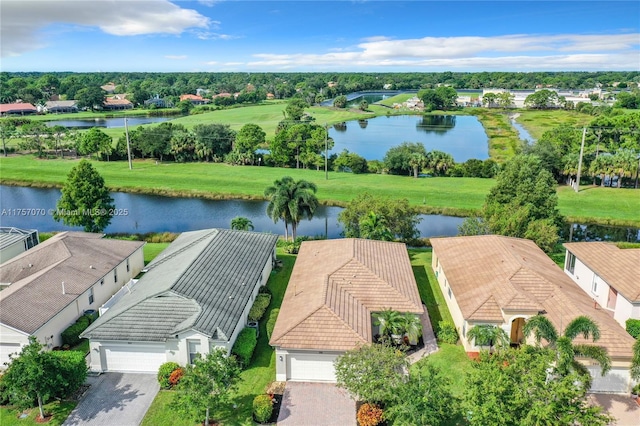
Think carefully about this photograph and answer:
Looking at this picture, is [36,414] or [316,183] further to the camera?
[316,183]

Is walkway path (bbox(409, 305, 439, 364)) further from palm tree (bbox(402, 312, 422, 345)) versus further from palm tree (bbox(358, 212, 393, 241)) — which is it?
palm tree (bbox(358, 212, 393, 241))

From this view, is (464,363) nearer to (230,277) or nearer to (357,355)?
(357,355)

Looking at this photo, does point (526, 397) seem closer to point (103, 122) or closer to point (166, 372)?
point (166, 372)

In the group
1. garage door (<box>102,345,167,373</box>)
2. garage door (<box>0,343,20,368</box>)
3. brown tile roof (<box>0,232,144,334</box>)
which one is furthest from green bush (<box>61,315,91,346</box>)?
garage door (<box>102,345,167,373</box>)

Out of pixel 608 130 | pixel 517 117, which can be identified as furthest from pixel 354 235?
pixel 517 117

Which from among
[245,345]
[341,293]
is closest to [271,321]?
[245,345]
